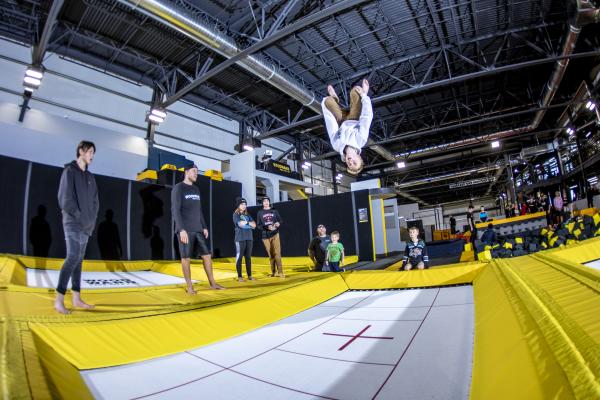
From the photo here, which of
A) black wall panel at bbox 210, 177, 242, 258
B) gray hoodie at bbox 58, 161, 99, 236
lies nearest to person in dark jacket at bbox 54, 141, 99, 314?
gray hoodie at bbox 58, 161, 99, 236

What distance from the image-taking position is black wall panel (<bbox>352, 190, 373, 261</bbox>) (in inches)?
300

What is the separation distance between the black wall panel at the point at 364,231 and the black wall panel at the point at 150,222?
5125 millimetres

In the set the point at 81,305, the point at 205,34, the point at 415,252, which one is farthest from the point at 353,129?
the point at 205,34

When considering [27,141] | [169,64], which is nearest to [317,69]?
[169,64]

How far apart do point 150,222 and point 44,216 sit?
2.02 m

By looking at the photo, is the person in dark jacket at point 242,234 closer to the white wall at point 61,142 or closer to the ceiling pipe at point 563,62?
the white wall at point 61,142

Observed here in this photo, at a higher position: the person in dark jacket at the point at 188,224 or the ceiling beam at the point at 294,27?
the ceiling beam at the point at 294,27

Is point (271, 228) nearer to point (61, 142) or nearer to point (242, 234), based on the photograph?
point (242, 234)

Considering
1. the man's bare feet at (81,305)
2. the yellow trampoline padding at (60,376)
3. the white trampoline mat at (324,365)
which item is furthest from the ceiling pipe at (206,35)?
the white trampoline mat at (324,365)

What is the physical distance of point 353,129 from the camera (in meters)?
3.42

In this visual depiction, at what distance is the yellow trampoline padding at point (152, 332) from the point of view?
4.78 ft

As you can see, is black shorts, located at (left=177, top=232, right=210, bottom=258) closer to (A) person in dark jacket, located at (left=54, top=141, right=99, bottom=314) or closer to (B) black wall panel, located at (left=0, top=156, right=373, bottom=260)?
(A) person in dark jacket, located at (left=54, top=141, right=99, bottom=314)

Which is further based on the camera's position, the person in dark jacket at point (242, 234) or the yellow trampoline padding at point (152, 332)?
the person in dark jacket at point (242, 234)

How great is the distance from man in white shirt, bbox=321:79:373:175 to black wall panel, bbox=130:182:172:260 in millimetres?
5340
